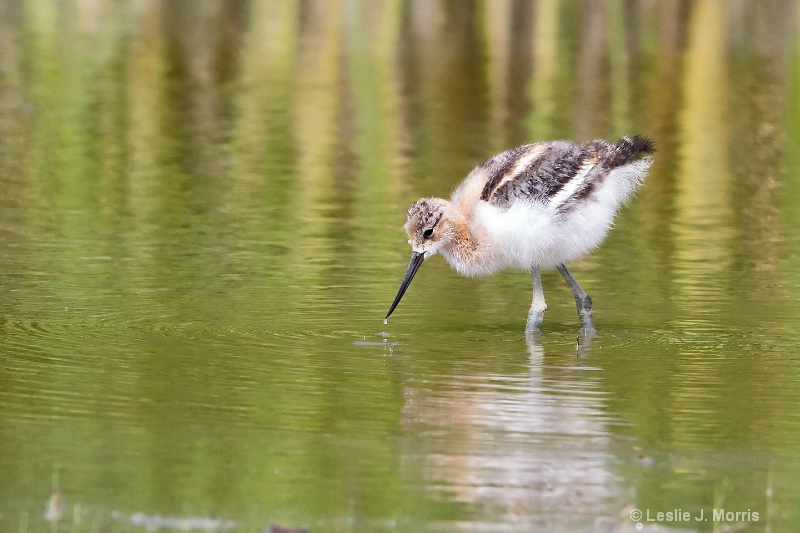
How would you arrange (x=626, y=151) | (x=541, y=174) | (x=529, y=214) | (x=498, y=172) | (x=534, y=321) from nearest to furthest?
(x=529, y=214) → (x=541, y=174) → (x=498, y=172) → (x=534, y=321) → (x=626, y=151)

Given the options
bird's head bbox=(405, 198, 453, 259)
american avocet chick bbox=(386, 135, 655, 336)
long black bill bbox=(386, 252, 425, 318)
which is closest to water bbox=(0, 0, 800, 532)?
long black bill bbox=(386, 252, 425, 318)

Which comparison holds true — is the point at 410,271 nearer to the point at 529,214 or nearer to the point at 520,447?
the point at 529,214

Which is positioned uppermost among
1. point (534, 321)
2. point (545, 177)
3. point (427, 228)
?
point (545, 177)

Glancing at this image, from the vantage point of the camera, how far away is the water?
23.3ft

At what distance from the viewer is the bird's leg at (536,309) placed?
36.3ft

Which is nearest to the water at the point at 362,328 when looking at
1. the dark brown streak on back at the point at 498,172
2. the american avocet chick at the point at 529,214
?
the american avocet chick at the point at 529,214

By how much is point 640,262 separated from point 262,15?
28358 millimetres

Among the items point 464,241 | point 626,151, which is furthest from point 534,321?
point 626,151

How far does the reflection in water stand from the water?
2 cm

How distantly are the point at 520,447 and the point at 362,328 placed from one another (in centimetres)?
307

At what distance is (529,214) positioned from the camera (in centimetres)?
1066

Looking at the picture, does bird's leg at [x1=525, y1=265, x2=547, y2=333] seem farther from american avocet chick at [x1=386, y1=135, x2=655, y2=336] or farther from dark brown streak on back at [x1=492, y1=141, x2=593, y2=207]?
dark brown streak on back at [x1=492, y1=141, x2=593, y2=207]

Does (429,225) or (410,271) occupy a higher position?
(429,225)

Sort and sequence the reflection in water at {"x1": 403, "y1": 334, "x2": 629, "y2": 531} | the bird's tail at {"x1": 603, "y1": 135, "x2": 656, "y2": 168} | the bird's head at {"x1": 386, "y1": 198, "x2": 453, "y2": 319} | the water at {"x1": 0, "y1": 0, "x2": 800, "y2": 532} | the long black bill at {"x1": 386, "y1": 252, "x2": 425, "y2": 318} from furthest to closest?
the bird's tail at {"x1": 603, "y1": 135, "x2": 656, "y2": 168}, the long black bill at {"x1": 386, "y1": 252, "x2": 425, "y2": 318}, the bird's head at {"x1": 386, "y1": 198, "x2": 453, "y2": 319}, the water at {"x1": 0, "y1": 0, "x2": 800, "y2": 532}, the reflection in water at {"x1": 403, "y1": 334, "x2": 629, "y2": 531}
